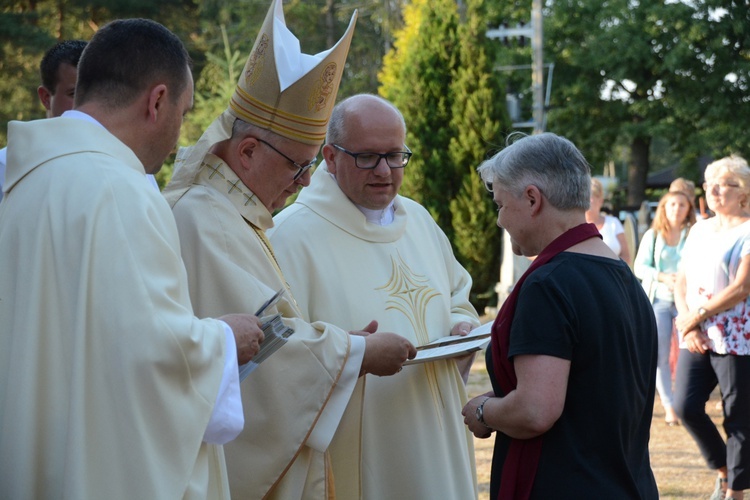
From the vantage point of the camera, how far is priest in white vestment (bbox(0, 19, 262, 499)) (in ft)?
6.63

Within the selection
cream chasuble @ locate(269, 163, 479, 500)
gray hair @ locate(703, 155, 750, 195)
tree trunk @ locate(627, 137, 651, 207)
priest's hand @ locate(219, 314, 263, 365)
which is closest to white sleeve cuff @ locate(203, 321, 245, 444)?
priest's hand @ locate(219, 314, 263, 365)

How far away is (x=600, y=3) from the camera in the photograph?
1249 inches

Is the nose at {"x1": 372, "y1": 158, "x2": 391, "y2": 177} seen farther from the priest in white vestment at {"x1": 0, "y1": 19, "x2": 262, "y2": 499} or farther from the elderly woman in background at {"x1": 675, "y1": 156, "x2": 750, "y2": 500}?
the elderly woman in background at {"x1": 675, "y1": 156, "x2": 750, "y2": 500}

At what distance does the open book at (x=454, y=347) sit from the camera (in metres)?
3.10

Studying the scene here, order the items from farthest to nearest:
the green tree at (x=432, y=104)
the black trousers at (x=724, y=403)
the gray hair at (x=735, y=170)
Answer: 1. the green tree at (x=432, y=104)
2. the gray hair at (x=735, y=170)
3. the black trousers at (x=724, y=403)

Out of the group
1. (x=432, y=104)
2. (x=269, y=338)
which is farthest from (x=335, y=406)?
(x=432, y=104)

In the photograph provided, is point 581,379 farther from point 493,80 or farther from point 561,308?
point 493,80

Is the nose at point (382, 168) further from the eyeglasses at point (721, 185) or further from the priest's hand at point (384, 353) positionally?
the eyeglasses at point (721, 185)

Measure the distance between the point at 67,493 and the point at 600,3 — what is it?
3217 cm

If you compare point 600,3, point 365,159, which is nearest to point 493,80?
point 365,159

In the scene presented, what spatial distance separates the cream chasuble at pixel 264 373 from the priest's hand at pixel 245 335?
17.2 inches

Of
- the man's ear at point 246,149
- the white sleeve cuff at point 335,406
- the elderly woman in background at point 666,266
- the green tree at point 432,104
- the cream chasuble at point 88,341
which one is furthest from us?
the green tree at point 432,104

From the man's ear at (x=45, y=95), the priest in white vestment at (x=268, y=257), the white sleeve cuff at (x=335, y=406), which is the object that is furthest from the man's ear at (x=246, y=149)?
the man's ear at (x=45, y=95)

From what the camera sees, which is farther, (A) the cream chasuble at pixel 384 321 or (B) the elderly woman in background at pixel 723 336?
(B) the elderly woman in background at pixel 723 336
